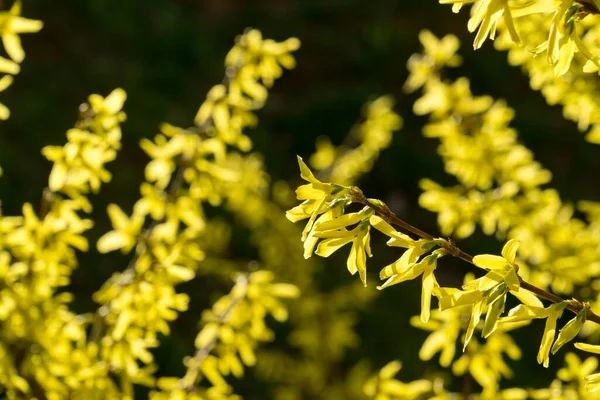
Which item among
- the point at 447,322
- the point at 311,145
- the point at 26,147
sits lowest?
the point at 311,145

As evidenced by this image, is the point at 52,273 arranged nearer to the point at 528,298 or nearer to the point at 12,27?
the point at 12,27

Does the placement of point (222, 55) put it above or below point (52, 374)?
below

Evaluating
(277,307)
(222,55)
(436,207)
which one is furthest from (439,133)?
(222,55)

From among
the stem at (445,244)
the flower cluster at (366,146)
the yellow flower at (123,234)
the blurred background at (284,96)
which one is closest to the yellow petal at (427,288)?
the stem at (445,244)

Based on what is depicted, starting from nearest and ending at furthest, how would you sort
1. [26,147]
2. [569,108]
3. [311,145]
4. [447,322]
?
[447,322]
[569,108]
[26,147]
[311,145]

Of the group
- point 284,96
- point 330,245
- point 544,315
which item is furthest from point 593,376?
point 284,96

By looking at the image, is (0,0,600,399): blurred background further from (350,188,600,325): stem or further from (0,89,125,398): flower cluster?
(350,188,600,325): stem

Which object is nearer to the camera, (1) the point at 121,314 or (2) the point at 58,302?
(1) the point at 121,314

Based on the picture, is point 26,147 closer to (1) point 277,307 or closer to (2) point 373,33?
(2) point 373,33
